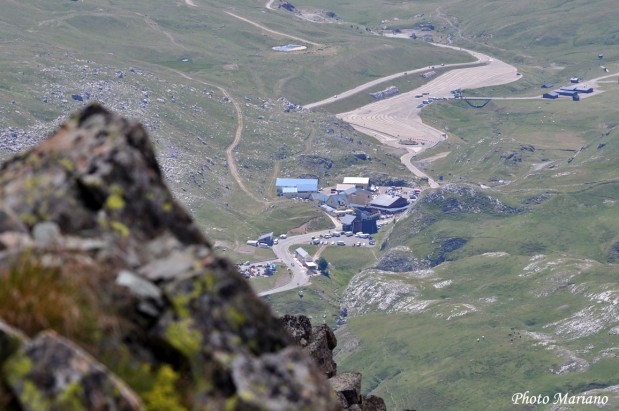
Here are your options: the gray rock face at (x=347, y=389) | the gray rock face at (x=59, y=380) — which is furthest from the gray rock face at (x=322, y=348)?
the gray rock face at (x=59, y=380)

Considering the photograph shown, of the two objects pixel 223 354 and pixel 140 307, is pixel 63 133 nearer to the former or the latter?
pixel 140 307

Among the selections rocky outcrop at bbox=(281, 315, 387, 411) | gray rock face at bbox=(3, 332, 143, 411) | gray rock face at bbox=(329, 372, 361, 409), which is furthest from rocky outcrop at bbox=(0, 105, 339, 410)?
gray rock face at bbox=(329, 372, 361, 409)

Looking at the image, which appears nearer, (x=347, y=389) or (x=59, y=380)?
(x=59, y=380)

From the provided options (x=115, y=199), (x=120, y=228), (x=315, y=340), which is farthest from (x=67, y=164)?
(x=315, y=340)

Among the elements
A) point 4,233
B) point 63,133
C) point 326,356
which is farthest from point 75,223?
point 326,356

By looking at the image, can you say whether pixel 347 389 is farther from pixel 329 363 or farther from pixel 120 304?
pixel 120 304

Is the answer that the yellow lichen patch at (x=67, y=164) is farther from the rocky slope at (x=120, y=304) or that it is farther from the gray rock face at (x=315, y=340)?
the gray rock face at (x=315, y=340)
